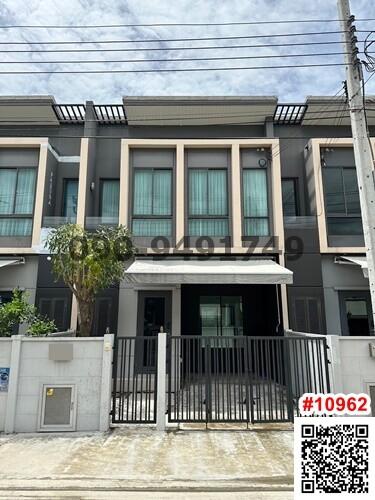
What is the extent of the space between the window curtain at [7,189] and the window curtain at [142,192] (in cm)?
457

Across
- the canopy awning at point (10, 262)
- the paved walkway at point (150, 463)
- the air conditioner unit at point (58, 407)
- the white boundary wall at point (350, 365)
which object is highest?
the canopy awning at point (10, 262)

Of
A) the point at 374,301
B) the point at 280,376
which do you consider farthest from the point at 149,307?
the point at 374,301

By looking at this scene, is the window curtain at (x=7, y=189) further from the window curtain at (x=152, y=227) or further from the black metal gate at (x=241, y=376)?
the black metal gate at (x=241, y=376)

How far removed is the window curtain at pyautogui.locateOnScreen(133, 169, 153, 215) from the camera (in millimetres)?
12812

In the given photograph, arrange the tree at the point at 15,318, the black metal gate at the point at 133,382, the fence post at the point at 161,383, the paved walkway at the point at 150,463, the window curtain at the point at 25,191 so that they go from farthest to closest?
the window curtain at the point at 25,191, the tree at the point at 15,318, the black metal gate at the point at 133,382, the fence post at the point at 161,383, the paved walkway at the point at 150,463

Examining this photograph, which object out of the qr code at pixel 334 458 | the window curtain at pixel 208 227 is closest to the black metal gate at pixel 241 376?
the qr code at pixel 334 458

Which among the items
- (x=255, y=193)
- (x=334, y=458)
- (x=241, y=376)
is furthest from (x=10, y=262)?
(x=334, y=458)

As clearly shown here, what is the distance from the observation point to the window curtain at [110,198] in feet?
46.0

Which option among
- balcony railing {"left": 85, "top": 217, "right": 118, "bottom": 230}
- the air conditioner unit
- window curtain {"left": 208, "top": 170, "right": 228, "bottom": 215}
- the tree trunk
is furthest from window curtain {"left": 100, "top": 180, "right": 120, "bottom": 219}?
the air conditioner unit

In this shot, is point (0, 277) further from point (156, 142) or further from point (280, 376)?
point (280, 376)

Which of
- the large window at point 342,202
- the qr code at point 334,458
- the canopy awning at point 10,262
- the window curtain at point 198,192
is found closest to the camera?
the qr code at point 334,458

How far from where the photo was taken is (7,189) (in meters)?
13.0

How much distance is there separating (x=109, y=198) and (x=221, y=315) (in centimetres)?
652

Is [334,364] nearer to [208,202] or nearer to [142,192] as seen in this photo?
[208,202]
